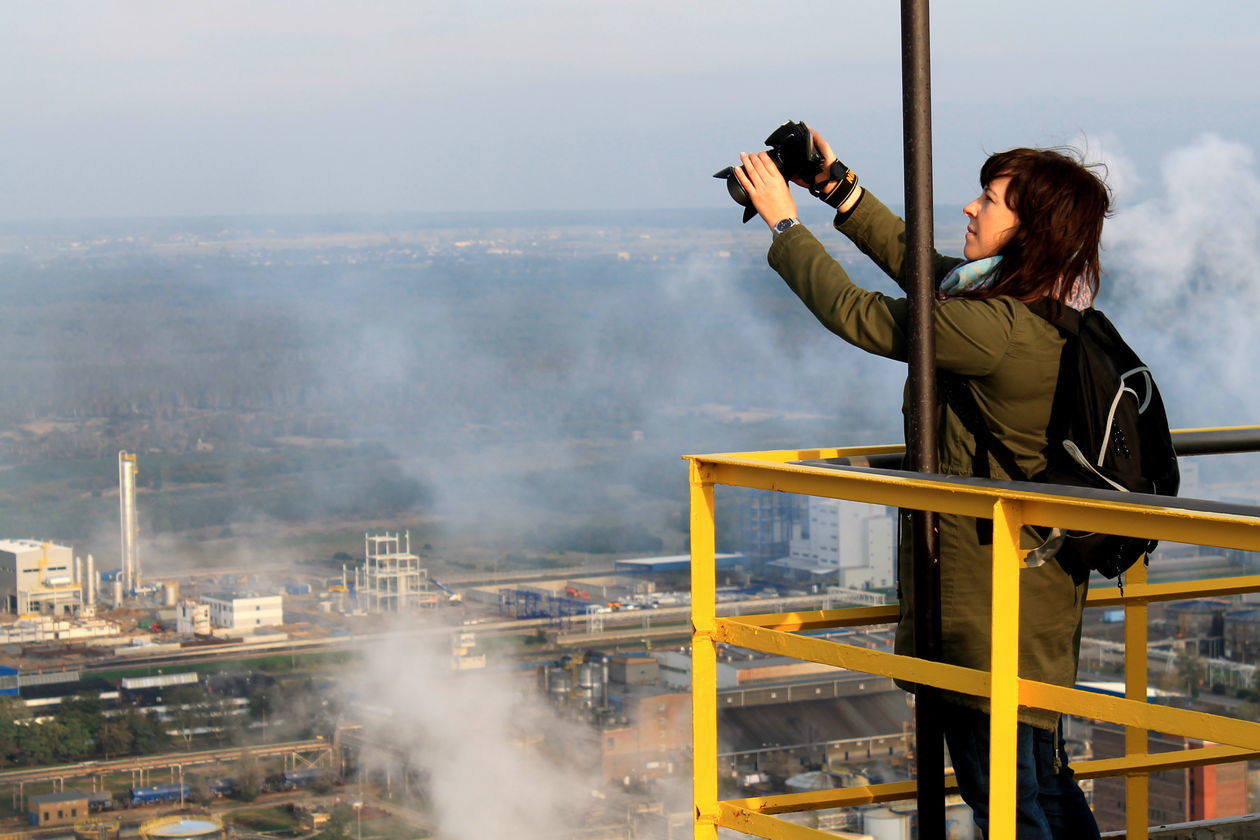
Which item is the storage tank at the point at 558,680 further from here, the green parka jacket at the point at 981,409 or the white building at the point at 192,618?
the green parka jacket at the point at 981,409

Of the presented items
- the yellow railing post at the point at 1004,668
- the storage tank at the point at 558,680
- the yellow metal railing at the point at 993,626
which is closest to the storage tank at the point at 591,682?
the storage tank at the point at 558,680

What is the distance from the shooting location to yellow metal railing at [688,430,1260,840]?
137 centimetres

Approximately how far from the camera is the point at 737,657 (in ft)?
Answer: 71.2

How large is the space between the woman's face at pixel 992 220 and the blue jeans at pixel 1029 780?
558 millimetres

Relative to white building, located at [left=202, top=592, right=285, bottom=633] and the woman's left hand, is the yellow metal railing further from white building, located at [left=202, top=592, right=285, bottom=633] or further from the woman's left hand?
white building, located at [left=202, top=592, right=285, bottom=633]

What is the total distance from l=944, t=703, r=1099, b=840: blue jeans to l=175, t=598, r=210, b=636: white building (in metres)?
24.8

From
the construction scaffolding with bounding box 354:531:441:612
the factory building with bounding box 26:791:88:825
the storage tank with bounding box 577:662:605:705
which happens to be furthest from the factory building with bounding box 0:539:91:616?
the storage tank with bounding box 577:662:605:705

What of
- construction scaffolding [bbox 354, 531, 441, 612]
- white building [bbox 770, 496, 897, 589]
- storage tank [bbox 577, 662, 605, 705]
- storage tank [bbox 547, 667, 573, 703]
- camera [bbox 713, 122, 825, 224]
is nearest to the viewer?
camera [bbox 713, 122, 825, 224]

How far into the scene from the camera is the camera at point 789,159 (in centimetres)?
191

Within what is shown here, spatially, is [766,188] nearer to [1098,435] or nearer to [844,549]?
[1098,435]

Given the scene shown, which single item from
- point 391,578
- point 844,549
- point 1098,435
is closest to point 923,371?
point 1098,435

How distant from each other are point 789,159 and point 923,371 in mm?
379

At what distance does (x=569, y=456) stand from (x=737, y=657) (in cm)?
2001

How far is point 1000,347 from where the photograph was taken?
5.52ft
